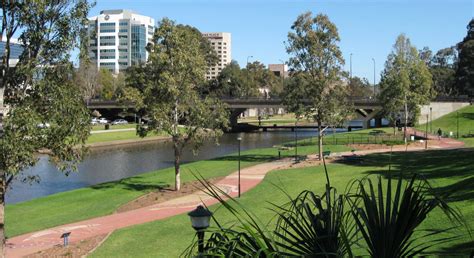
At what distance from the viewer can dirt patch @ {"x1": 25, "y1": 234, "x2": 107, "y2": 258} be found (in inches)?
725

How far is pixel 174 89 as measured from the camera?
94.0 feet

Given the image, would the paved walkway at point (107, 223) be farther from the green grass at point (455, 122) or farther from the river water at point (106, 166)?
the green grass at point (455, 122)

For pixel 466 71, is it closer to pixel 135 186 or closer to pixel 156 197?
pixel 135 186

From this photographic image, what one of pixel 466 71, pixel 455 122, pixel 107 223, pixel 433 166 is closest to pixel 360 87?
pixel 466 71

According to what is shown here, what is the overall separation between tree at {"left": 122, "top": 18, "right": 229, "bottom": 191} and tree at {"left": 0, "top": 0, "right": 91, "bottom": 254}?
12237mm

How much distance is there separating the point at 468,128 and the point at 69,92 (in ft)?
224

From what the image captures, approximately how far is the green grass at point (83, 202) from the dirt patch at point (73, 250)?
4.27m

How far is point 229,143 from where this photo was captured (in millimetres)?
76938

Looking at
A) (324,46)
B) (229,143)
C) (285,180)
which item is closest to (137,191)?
(285,180)

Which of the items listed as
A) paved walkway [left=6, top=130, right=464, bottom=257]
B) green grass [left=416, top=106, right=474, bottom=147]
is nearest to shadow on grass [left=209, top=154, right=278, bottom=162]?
paved walkway [left=6, top=130, right=464, bottom=257]

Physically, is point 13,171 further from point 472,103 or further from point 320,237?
point 472,103

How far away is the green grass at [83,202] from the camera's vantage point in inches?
972

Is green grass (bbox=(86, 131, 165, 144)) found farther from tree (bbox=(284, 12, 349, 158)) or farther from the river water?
tree (bbox=(284, 12, 349, 158))

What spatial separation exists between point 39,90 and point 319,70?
92.0 ft
